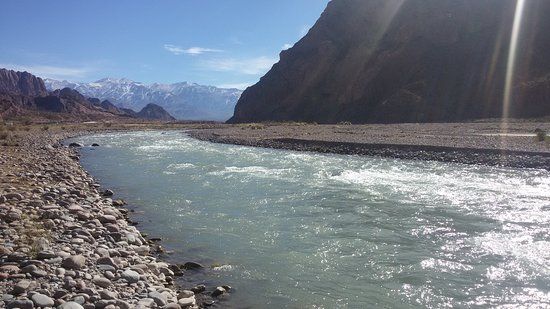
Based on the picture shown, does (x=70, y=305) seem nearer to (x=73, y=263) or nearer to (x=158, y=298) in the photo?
(x=158, y=298)

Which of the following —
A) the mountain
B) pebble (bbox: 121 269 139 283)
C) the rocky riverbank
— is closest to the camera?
the rocky riverbank

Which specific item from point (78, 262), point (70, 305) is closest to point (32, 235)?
point (78, 262)

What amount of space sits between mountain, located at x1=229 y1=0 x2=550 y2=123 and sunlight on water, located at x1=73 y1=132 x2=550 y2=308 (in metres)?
46.9

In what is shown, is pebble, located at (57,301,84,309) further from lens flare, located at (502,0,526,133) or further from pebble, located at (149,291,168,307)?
lens flare, located at (502,0,526,133)

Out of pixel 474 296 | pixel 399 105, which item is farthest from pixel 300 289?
pixel 399 105

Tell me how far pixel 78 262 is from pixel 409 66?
262ft

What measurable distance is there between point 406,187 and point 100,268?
12.7m

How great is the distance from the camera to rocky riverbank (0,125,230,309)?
21.3ft

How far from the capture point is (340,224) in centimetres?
1253

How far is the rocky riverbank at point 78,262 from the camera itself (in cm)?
648

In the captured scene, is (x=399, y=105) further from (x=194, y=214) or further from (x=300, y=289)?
(x=300, y=289)

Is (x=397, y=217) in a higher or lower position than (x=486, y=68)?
lower

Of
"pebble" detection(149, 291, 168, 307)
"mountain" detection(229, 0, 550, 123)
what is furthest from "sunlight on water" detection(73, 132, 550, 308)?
"mountain" detection(229, 0, 550, 123)

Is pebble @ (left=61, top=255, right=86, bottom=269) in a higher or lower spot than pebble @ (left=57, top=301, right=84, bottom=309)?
higher
